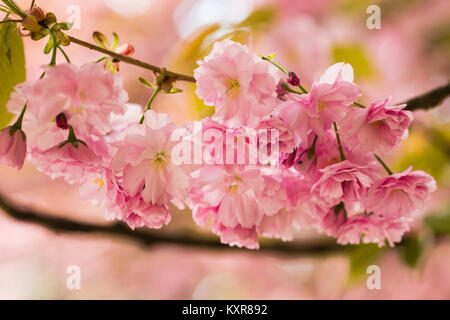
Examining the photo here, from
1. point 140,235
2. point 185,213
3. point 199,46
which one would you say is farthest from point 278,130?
point 185,213

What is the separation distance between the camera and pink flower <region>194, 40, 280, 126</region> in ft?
1.66

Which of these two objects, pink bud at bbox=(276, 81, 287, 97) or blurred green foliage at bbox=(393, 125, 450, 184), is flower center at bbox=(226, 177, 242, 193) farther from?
blurred green foliage at bbox=(393, 125, 450, 184)

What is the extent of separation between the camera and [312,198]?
23.9 inches

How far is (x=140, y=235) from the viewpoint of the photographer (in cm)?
118

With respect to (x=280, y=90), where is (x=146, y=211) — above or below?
below

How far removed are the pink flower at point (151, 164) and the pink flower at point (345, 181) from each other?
0.56 feet

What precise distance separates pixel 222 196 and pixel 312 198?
0.12 meters

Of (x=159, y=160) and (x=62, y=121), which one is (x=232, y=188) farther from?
(x=62, y=121)

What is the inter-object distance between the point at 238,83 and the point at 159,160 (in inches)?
5.3

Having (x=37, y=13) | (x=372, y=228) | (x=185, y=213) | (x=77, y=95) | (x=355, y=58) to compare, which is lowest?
(x=372, y=228)

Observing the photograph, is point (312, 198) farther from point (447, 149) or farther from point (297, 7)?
point (297, 7)

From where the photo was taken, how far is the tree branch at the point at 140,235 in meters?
1.11

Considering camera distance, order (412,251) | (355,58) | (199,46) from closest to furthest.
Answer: (199,46) < (412,251) < (355,58)
